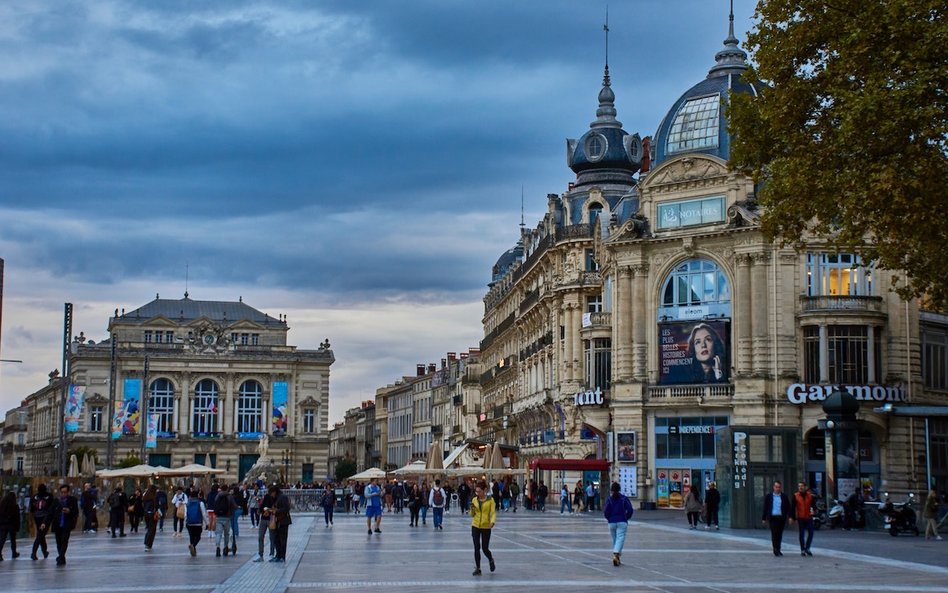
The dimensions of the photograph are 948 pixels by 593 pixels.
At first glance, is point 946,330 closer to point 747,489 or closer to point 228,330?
point 747,489

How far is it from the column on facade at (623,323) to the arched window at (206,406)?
69096 millimetres

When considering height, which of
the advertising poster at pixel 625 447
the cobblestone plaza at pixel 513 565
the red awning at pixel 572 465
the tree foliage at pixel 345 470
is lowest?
the tree foliage at pixel 345 470

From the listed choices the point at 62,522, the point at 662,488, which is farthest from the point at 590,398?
the point at 62,522

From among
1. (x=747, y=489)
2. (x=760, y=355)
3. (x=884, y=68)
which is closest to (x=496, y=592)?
(x=884, y=68)

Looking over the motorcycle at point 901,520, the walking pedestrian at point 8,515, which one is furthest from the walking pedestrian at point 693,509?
the walking pedestrian at point 8,515

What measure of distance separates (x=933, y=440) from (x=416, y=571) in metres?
38.4

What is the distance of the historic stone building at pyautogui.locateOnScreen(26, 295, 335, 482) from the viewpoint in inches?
4813

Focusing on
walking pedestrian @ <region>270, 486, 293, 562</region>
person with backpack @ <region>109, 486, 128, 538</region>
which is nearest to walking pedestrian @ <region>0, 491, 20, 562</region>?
walking pedestrian @ <region>270, 486, 293, 562</region>

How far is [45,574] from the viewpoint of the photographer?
25562 millimetres

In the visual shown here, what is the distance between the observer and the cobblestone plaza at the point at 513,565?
74.3 ft

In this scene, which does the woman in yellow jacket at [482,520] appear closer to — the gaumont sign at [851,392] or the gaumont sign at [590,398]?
the gaumont sign at [851,392]

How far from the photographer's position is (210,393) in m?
125

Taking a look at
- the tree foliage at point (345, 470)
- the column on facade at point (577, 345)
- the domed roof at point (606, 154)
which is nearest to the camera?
the column on facade at point (577, 345)

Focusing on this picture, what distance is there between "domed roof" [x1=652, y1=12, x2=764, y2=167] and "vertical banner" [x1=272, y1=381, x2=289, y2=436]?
68136mm
